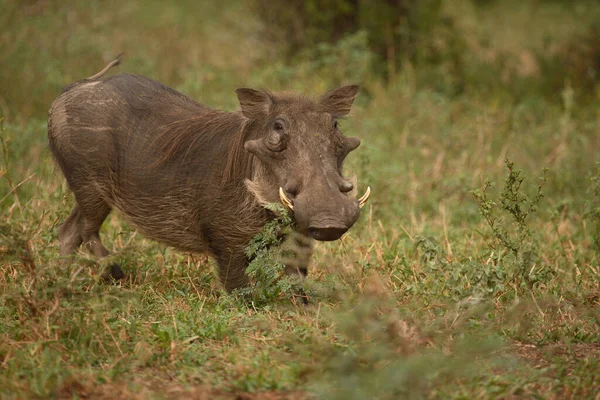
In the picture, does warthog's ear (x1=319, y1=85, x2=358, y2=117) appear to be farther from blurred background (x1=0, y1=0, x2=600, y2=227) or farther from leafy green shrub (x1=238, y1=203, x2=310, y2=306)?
blurred background (x1=0, y1=0, x2=600, y2=227)

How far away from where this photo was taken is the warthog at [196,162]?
3.86 metres

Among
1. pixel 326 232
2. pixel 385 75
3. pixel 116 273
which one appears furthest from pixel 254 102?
pixel 385 75

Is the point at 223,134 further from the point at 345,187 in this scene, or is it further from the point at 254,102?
the point at 345,187

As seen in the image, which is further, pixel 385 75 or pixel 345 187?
pixel 385 75

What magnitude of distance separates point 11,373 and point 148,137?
64.2 inches

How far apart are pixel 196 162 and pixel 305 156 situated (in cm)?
70

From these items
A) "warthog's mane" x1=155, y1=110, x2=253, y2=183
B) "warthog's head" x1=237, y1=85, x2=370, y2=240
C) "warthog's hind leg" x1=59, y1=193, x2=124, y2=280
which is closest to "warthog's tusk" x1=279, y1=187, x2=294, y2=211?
"warthog's head" x1=237, y1=85, x2=370, y2=240

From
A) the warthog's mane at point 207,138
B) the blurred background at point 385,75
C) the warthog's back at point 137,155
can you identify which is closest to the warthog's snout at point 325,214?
the warthog's mane at point 207,138

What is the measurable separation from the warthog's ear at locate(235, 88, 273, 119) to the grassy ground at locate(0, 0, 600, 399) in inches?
33.5

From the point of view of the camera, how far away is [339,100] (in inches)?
166

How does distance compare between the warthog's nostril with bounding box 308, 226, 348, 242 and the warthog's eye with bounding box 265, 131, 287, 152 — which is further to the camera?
the warthog's eye with bounding box 265, 131, 287, 152

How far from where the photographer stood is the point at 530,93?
8359 millimetres

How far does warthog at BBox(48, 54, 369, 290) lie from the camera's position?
386cm

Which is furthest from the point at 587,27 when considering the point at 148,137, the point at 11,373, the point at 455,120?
the point at 11,373
